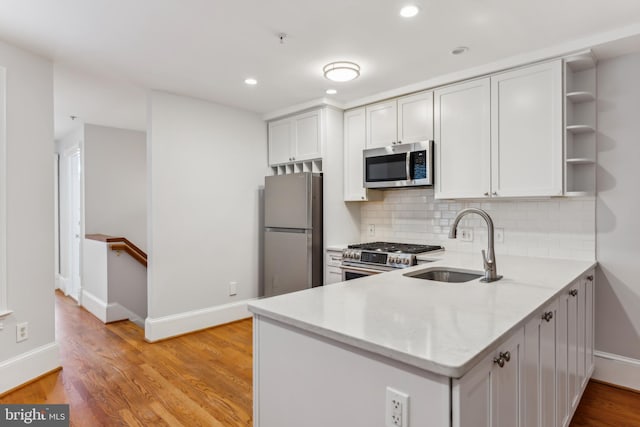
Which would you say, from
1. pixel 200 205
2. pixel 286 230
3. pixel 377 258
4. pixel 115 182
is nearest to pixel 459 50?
pixel 377 258

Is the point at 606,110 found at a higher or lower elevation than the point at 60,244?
higher

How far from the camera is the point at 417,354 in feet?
3.24

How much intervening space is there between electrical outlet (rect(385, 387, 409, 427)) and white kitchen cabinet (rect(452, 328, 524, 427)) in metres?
0.14

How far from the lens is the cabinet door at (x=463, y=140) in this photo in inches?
118

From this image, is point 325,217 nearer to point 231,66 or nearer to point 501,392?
point 231,66

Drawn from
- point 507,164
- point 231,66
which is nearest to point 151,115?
point 231,66

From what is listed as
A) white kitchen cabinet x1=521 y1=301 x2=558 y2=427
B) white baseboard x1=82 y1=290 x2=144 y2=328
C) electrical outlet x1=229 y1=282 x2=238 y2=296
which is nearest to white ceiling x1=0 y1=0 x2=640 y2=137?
white kitchen cabinet x1=521 y1=301 x2=558 y2=427

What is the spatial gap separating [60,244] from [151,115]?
3.85 metres

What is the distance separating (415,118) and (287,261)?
199 cm

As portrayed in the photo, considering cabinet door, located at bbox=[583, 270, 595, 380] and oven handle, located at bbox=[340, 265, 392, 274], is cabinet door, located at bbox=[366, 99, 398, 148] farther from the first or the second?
cabinet door, located at bbox=[583, 270, 595, 380]

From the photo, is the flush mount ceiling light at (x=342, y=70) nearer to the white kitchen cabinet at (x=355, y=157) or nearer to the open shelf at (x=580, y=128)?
the white kitchen cabinet at (x=355, y=157)

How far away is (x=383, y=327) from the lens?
3.99ft

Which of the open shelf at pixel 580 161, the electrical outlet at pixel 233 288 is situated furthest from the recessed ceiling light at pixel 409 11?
the electrical outlet at pixel 233 288

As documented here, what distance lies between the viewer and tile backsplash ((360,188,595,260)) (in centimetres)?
282
